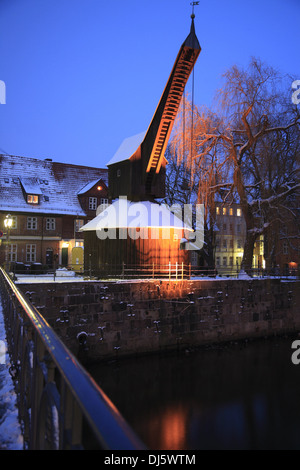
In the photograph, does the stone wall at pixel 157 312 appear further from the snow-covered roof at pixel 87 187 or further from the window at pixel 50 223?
the snow-covered roof at pixel 87 187

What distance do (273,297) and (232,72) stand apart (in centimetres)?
1326

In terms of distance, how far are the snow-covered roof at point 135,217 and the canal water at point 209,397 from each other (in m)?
7.46

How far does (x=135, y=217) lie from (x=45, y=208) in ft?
50.9

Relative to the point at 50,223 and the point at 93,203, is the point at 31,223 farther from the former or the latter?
the point at 93,203

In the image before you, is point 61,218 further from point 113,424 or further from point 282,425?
point 113,424

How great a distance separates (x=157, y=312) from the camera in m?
17.8

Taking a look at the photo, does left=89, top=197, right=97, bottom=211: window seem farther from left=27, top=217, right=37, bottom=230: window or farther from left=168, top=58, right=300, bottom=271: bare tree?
left=168, top=58, right=300, bottom=271: bare tree

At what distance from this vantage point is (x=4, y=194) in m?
34.5

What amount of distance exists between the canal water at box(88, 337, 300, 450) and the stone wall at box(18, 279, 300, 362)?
2.60 feet

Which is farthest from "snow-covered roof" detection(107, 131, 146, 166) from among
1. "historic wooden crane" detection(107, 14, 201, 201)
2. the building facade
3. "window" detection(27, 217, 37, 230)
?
the building facade

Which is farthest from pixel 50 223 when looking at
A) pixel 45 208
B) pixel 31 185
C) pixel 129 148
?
pixel 129 148

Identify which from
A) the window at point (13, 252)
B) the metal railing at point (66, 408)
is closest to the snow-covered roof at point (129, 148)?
the window at point (13, 252)

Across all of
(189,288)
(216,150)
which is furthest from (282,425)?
(216,150)

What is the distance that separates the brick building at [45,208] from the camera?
111ft
